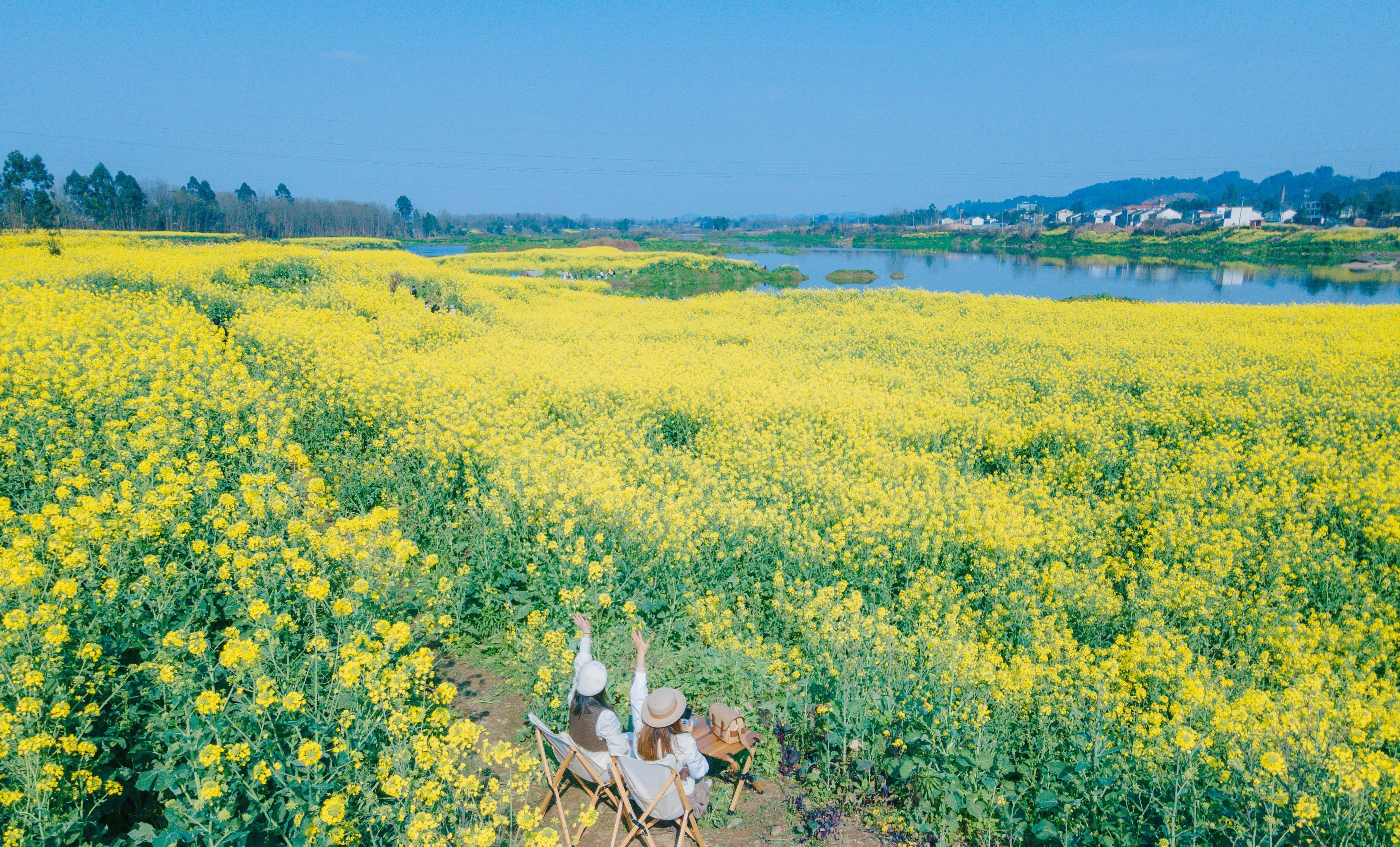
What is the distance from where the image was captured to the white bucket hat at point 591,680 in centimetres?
438

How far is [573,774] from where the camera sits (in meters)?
4.84

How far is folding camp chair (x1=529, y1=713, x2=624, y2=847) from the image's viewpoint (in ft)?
13.9

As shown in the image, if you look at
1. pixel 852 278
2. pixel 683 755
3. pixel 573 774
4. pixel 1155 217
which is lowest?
pixel 573 774

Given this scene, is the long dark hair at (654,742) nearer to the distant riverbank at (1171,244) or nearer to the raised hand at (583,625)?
the raised hand at (583,625)

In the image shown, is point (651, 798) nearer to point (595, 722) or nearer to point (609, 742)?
point (609, 742)

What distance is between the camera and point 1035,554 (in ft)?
25.1

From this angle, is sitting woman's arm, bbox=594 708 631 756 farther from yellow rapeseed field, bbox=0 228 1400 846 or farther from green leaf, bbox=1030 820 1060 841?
green leaf, bbox=1030 820 1060 841

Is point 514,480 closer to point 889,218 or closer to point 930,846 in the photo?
point 930,846

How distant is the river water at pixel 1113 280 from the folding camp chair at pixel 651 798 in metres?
34.6

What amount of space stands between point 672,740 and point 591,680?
26.4 inches

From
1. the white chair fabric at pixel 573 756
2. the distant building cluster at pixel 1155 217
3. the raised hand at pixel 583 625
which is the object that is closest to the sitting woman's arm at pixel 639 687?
the white chair fabric at pixel 573 756

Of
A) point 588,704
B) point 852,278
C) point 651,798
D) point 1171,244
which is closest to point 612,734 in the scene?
point 588,704

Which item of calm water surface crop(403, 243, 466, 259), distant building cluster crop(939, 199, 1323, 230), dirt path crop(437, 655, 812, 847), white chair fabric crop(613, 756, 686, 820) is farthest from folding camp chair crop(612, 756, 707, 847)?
distant building cluster crop(939, 199, 1323, 230)

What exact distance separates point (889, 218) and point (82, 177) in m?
158
